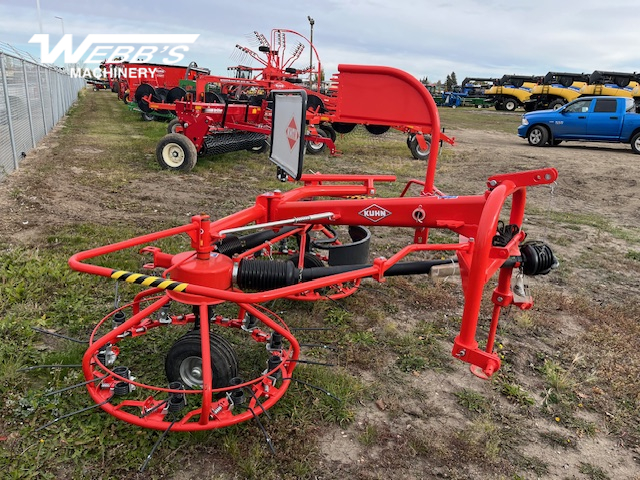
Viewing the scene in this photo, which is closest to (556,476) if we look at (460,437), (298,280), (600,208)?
(460,437)

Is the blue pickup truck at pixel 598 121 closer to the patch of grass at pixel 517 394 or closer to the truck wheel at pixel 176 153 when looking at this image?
the truck wheel at pixel 176 153

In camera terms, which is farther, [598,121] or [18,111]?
[598,121]

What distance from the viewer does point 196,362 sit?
2887 mm

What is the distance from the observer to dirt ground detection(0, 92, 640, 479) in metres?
2.68

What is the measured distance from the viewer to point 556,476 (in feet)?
8.50

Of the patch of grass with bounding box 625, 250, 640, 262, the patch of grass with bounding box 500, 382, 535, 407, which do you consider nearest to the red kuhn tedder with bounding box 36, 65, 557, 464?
the patch of grass with bounding box 500, 382, 535, 407

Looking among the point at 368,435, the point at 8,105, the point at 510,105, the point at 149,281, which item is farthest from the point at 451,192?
the point at 510,105

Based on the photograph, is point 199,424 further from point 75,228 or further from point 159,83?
point 159,83

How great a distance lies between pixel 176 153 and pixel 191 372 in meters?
7.51

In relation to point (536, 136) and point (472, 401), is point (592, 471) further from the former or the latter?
point (536, 136)

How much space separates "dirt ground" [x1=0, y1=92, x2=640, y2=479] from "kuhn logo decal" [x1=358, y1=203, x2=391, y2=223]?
1101mm

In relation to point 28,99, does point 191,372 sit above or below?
below

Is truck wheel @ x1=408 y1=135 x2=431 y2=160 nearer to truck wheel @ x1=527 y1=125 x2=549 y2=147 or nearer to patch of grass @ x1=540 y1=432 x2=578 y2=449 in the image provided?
truck wheel @ x1=527 y1=125 x2=549 y2=147

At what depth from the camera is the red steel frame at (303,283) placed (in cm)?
243
